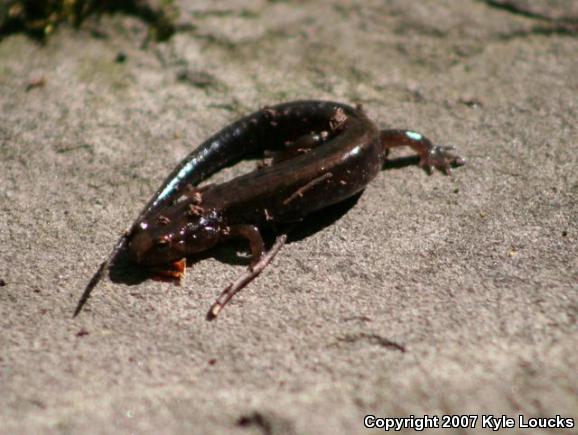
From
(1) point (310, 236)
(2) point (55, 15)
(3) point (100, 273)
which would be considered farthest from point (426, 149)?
(2) point (55, 15)

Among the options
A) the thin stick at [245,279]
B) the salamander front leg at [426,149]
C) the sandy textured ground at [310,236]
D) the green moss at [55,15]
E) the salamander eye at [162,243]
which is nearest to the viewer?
the sandy textured ground at [310,236]

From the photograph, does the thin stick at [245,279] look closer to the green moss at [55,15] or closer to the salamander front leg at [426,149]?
the salamander front leg at [426,149]

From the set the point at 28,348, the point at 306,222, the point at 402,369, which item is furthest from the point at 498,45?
the point at 28,348

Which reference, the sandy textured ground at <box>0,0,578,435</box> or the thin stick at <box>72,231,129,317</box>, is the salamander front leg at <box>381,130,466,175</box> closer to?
the sandy textured ground at <box>0,0,578,435</box>

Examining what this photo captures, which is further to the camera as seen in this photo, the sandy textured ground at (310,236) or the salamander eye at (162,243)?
the salamander eye at (162,243)

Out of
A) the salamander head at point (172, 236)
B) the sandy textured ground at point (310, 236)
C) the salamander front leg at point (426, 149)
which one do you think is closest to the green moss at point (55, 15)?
the sandy textured ground at point (310, 236)

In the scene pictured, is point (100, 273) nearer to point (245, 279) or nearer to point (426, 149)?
point (245, 279)

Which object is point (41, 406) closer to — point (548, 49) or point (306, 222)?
point (306, 222)
